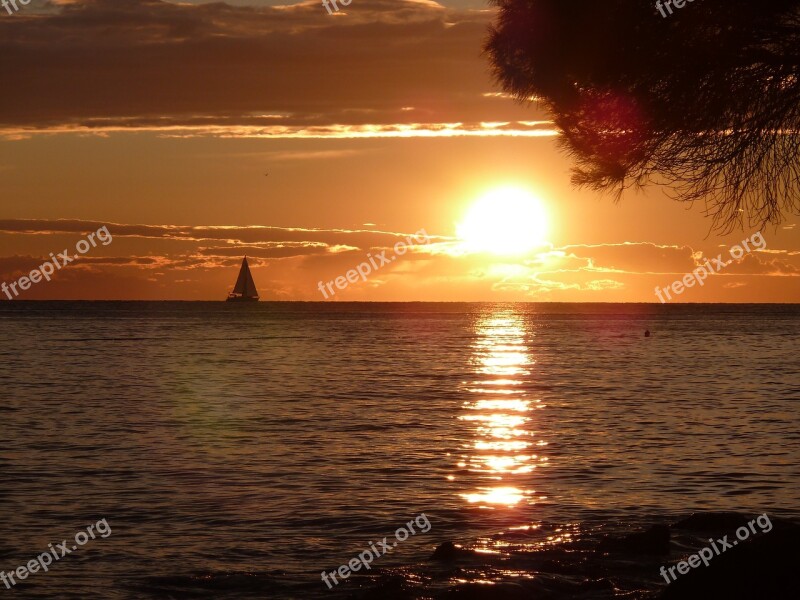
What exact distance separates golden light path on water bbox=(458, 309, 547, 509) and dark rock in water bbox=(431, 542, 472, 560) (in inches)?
165

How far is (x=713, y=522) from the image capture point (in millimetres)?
18047

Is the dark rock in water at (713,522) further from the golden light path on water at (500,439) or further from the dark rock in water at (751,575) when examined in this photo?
the dark rock in water at (751,575)

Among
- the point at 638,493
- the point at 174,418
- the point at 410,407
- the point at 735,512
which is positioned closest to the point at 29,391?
the point at 174,418

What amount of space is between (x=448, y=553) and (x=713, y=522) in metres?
4.98

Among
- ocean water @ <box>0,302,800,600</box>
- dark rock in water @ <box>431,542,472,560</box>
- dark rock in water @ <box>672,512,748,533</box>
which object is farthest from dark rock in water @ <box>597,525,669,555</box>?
dark rock in water @ <box>431,542,472,560</box>

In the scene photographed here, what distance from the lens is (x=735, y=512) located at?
1895cm

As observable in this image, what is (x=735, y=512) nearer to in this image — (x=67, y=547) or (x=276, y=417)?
(x=67, y=547)

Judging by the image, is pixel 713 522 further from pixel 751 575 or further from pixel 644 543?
pixel 751 575

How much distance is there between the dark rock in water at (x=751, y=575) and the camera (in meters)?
11.0

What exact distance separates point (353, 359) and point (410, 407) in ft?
117

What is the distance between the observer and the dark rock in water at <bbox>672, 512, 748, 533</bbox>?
58.6ft

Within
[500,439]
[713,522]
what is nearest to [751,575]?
[713,522]

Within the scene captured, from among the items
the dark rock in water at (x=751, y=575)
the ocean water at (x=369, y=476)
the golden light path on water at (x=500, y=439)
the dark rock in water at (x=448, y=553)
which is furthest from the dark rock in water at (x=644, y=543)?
the dark rock in water at (x=751, y=575)

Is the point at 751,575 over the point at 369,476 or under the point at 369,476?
under
